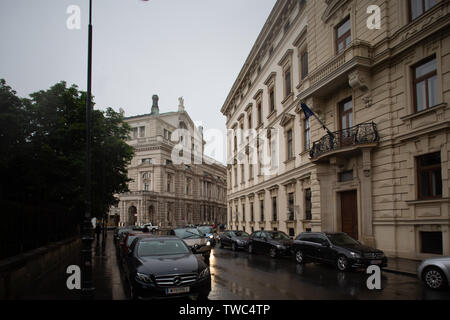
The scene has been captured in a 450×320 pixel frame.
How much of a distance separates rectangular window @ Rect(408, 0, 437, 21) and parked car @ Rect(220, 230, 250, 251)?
15.6 meters

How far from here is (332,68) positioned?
20.1m

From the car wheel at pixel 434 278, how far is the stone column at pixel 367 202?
7.64 m

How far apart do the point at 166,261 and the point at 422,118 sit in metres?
12.5

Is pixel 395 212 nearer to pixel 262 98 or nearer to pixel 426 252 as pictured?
pixel 426 252

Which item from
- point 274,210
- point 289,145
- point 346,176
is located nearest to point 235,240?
point 274,210

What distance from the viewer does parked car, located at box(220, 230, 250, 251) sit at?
2388 centimetres

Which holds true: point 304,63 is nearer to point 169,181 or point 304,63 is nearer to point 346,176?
point 346,176

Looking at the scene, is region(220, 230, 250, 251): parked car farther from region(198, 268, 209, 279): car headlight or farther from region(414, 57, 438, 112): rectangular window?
region(198, 268, 209, 279): car headlight

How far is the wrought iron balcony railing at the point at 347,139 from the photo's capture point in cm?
1789

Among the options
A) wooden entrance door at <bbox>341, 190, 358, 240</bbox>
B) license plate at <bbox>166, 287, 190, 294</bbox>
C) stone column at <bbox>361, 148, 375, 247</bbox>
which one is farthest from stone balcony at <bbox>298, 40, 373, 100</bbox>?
license plate at <bbox>166, 287, 190, 294</bbox>

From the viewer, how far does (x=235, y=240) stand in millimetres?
24438

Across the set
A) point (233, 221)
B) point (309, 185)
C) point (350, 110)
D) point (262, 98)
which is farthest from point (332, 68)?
point (233, 221)

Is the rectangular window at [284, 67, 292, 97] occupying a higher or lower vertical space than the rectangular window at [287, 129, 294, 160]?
higher

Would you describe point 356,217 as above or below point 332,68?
below
